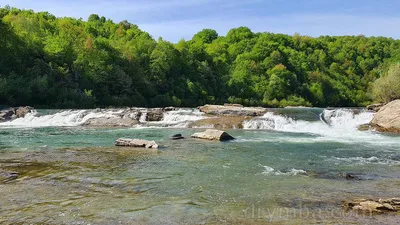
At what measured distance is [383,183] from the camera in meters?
10.3

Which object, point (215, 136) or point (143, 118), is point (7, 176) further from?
point (143, 118)

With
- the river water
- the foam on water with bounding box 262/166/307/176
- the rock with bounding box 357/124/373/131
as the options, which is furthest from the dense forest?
the foam on water with bounding box 262/166/307/176

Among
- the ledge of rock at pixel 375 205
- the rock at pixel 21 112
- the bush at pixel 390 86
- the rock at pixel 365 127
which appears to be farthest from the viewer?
the bush at pixel 390 86

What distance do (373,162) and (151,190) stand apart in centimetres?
880

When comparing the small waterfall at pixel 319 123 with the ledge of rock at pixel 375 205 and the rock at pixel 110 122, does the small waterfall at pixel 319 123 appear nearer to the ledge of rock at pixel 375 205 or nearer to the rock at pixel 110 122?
the rock at pixel 110 122

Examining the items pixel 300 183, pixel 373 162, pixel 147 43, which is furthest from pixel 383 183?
pixel 147 43

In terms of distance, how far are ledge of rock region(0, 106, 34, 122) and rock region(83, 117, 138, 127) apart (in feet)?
21.4

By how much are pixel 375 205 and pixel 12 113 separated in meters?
32.1

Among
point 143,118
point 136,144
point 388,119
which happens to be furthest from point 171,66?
point 136,144

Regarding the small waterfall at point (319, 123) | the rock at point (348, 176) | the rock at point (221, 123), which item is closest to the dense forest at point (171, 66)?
the rock at point (221, 123)

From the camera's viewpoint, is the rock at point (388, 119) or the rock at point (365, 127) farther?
the rock at point (365, 127)

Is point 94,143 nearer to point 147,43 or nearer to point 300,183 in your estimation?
point 300,183

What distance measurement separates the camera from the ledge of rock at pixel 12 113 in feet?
105

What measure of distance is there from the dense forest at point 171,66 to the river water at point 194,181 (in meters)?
28.5
